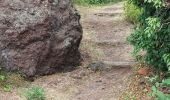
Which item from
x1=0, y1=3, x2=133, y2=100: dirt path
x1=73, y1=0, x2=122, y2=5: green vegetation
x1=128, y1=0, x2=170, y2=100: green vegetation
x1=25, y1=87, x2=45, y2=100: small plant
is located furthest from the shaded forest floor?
x1=73, y1=0, x2=122, y2=5: green vegetation

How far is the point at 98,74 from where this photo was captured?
9234mm

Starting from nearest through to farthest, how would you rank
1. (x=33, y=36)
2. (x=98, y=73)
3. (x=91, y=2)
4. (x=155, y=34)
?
(x=155, y=34) → (x=33, y=36) → (x=98, y=73) → (x=91, y=2)

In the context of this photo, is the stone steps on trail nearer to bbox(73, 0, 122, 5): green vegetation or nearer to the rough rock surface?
the rough rock surface

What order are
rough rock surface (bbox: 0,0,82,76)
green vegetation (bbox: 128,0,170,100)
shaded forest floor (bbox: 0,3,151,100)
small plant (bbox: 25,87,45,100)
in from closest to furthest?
green vegetation (bbox: 128,0,170,100) → small plant (bbox: 25,87,45,100) → shaded forest floor (bbox: 0,3,151,100) → rough rock surface (bbox: 0,0,82,76)

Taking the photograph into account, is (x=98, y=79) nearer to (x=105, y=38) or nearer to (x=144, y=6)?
(x=144, y=6)

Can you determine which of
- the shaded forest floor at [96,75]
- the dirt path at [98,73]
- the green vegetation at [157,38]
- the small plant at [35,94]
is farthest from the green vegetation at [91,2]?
the small plant at [35,94]

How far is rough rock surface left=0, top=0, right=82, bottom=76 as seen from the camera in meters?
8.56

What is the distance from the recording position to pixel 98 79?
8.94 metres

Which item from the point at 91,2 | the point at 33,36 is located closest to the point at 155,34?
the point at 33,36

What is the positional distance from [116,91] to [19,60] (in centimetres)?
200

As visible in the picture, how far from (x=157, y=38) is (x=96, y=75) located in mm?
2154

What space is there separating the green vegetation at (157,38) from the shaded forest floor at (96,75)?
0.80 meters

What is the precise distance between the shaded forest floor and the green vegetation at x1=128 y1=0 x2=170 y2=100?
799 mm

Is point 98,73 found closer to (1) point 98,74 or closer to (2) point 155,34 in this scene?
(1) point 98,74
